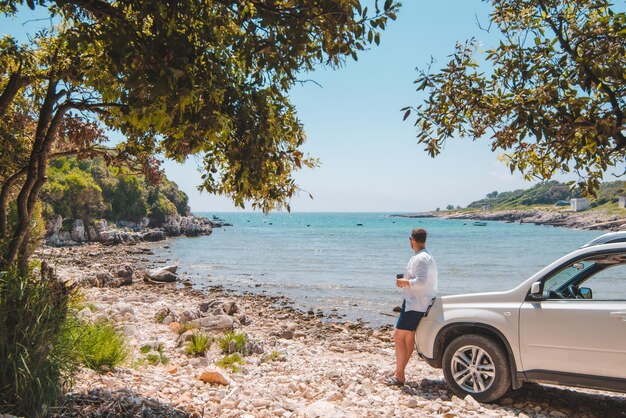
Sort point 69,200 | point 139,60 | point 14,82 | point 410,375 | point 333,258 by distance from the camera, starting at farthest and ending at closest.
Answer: point 69,200 → point 333,258 → point 410,375 → point 14,82 → point 139,60

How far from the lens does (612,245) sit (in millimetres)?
5938

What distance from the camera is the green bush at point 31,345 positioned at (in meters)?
4.05

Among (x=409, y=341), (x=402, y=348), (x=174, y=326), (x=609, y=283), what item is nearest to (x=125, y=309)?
(x=174, y=326)

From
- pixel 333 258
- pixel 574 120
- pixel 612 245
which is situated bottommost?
pixel 333 258

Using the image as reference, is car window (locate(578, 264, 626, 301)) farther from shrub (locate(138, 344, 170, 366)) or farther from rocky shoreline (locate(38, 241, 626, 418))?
shrub (locate(138, 344, 170, 366))

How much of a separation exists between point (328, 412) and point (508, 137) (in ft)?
14.3

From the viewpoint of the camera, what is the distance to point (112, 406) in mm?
4758

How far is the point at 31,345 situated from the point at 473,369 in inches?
208

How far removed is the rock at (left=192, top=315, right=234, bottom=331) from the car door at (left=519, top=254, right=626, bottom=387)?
8.43m

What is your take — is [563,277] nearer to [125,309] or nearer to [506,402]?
[506,402]

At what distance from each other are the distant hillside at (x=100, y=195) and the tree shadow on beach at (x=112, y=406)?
3477 centimetres

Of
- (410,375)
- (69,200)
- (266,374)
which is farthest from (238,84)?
(69,200)

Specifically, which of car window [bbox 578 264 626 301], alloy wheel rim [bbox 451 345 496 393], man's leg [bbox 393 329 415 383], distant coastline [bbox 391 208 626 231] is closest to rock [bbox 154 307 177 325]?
man's leg [bbox 393 329 415 383]

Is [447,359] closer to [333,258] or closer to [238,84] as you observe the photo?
[238,84]
